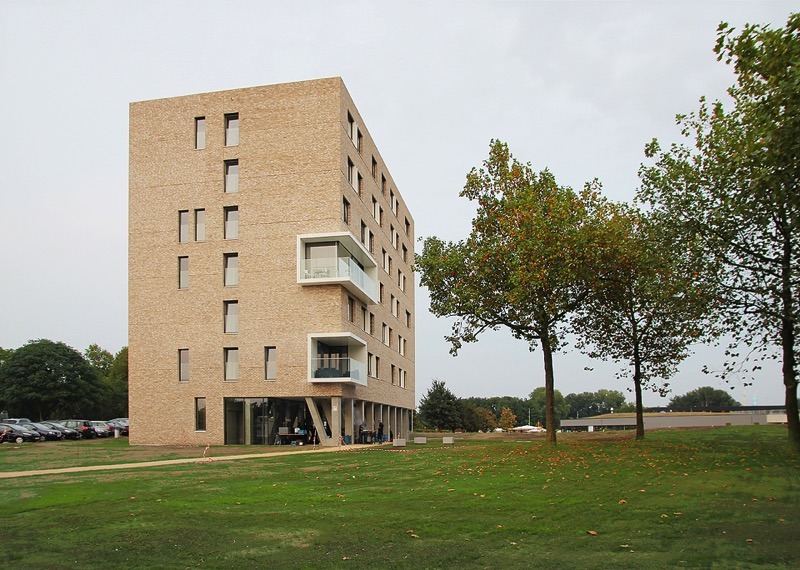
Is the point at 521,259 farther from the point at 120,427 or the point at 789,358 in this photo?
the point at 120,427

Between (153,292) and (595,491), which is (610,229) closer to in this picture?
(595,491)

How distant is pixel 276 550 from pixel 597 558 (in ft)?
13.9

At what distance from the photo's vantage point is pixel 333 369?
40469mm

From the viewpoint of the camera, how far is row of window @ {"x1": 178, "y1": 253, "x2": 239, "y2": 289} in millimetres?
42375

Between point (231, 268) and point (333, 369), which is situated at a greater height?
point (231, 268)

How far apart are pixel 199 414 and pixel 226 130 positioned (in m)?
17.2

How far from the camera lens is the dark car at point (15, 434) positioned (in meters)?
45.3

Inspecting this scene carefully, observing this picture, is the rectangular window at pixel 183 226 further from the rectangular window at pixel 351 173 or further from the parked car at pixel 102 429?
the parked car at pixel 102 429

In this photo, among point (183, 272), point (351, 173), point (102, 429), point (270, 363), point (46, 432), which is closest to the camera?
A: point (270, 363)

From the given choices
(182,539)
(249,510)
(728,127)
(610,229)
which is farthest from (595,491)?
(610,229)

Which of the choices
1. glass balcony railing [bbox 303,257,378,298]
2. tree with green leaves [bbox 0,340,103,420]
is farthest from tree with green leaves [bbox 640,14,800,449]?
tree with green leaves [bbox 0,340,103,420]

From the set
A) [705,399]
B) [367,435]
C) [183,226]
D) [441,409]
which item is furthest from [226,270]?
[705,399]

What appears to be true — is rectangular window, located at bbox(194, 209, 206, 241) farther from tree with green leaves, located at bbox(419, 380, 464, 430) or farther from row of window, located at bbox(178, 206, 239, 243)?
tree with green leaves, located at bbox(419, 380, 464, 430)

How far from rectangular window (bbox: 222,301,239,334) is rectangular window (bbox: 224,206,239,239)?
158 inches
